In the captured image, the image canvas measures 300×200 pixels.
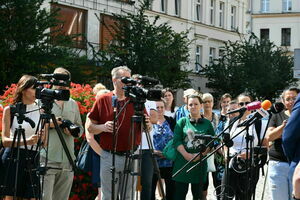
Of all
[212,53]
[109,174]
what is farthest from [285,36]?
[109,174]

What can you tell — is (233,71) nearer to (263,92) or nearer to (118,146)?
(263,92)

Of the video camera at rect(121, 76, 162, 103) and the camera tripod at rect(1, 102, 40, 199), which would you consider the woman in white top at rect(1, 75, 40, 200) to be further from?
the video camera at rect(121, 76, 162, 103)

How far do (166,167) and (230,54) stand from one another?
37.2 meters

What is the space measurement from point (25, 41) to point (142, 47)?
8289mm

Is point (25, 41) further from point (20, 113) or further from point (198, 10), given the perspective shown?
point (198, 10)

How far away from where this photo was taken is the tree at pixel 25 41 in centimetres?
2730

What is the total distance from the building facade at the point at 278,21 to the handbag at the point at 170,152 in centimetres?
5835

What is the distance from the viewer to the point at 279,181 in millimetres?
9039

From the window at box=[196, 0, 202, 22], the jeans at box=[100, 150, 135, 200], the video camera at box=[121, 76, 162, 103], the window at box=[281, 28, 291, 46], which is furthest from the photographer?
the window at box=[281, 28, 291, 46]

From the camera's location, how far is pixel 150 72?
1398 inches

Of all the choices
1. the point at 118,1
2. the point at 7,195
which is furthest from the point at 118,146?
the point at 118,1

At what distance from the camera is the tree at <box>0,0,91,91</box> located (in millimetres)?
27297

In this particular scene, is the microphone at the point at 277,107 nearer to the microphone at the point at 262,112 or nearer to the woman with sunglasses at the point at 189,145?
the microphone at the point at 262,112

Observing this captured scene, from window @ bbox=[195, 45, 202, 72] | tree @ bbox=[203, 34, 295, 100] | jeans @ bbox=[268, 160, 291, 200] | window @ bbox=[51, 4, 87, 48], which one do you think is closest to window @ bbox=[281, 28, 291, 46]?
tree @ bbox=[203, 34, 295, 100]
